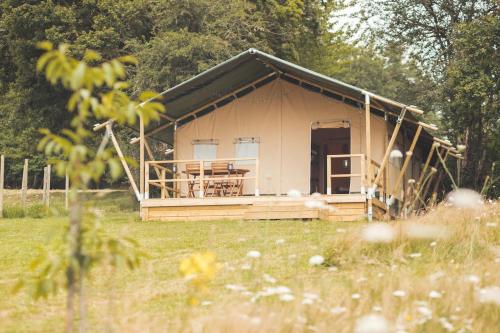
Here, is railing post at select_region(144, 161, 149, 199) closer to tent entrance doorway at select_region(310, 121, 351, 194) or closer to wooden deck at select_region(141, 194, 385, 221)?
wooden deck at select_region(141, 194, 385, 221)

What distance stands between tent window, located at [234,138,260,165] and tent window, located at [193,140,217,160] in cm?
60

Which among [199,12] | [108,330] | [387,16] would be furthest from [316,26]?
[108,330]

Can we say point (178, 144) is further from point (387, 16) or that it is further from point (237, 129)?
point (387, 16)

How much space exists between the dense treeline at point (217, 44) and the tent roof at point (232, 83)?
4.76 m

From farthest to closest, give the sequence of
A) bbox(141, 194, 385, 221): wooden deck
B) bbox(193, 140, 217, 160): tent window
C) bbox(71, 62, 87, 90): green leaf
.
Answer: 1. bbox(193, 140, 217, 160): tent window
2. bbox(141, 194, 385, 221): wooden deck
3. bbox(71, 62, 87, 90): green leaf

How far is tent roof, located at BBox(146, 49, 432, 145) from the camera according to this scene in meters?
15.1

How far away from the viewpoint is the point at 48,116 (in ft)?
80.7

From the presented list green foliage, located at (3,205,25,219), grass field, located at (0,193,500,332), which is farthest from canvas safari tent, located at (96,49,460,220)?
grass field, located at (0,193,500,332)

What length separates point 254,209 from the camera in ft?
47.1

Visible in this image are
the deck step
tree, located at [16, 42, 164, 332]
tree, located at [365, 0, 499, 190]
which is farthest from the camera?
tree, located at [365, 0, 499, 190]

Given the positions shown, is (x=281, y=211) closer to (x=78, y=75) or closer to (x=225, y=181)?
(x=225, y=181)

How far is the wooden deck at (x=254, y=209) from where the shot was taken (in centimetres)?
1410

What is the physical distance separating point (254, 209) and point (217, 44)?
913 centimetres

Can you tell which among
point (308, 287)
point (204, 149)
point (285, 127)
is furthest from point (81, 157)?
point (204, 149)
